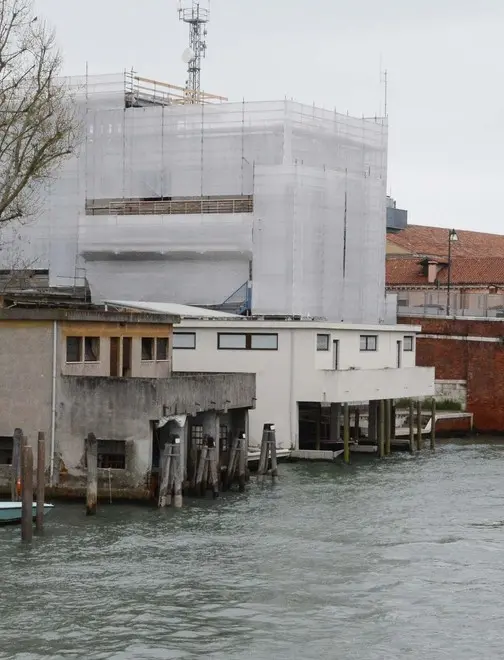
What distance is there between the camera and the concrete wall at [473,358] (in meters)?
56.9

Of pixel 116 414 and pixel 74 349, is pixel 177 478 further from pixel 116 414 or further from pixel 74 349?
pixel 74 349

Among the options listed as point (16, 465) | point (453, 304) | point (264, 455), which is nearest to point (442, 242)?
point (453, 304)

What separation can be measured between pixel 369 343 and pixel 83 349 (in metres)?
15.2

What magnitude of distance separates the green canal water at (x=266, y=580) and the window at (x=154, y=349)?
15.2ft

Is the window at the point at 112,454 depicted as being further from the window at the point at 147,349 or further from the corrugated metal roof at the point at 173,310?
the corrugated metal roof at the point at 173,310

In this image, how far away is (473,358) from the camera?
5847cm

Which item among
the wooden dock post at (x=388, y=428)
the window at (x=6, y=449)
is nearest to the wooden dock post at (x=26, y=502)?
the window at (x=6, y=449)

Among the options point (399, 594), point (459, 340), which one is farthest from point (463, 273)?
point (399, 594)

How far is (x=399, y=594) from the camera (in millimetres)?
23141

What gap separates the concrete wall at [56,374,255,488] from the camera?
31.0 meters

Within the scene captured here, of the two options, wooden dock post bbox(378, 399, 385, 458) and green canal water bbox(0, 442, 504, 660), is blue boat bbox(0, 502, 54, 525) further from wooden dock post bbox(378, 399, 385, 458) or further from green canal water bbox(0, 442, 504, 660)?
wooden dock post bbox(378, 399, 385, 458)

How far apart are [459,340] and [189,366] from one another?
1925 centimetres

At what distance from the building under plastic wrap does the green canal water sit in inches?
752

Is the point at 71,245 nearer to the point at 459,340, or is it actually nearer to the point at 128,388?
the point at 459,340
